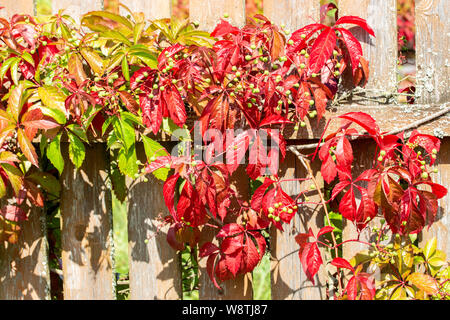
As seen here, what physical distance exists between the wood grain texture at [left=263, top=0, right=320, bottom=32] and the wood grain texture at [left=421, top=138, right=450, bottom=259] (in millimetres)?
701

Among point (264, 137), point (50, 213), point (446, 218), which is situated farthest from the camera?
point (50, 213)

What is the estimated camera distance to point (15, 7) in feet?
6.70

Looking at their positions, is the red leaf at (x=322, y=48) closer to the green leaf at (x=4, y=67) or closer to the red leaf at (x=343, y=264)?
the red leaf at (x=343, y=264)

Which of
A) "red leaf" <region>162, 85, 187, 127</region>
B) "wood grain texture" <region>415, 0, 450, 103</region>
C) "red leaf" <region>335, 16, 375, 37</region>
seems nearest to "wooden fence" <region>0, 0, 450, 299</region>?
"wood grain texture" <region>415, 0, 450, 103</region>

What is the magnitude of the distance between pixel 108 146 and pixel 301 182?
751 mm

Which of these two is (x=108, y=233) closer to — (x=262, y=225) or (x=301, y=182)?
(x=262, y=225)

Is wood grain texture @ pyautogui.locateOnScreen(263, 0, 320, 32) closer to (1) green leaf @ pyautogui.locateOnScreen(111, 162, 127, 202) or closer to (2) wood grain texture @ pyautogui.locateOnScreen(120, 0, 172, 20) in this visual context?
(2) wood grain texture @ pyautogui.locateOnScreen(120, 0, 172, 20)

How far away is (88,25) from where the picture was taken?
1894 millimetres

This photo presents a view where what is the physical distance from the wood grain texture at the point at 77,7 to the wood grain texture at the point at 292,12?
65cm

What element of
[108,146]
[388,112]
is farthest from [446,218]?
[108,146]

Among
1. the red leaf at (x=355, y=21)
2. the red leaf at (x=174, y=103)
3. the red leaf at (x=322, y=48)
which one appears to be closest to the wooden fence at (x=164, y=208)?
the red leaf at (x=355, y=21)

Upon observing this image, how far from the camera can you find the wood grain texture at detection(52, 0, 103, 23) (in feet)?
6.59

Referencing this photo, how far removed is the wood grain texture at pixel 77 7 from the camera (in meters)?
2.01

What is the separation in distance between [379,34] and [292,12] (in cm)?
34
